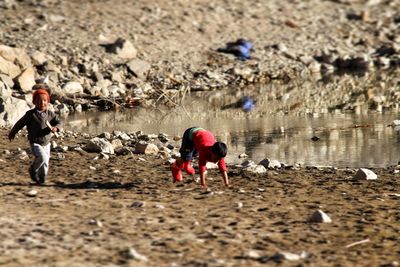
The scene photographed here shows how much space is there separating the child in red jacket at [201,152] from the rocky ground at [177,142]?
0.26 meters

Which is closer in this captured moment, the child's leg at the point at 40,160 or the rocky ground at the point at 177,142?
the rocky ground at the point at 177,142

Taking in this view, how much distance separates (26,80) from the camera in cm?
2438

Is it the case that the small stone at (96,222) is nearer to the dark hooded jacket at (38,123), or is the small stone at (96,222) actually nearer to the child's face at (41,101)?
the dark hooded jacket at (38,123)

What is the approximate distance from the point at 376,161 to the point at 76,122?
8207mm

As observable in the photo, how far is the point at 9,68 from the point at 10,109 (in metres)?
6.76

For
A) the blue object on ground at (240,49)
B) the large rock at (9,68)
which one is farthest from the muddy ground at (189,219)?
the blue object on ground at (240,49)

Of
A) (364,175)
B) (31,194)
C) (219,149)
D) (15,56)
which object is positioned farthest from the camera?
(15,56)

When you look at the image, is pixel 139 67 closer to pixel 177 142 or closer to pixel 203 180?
pixel 177 142

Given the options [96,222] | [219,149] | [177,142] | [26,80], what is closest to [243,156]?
[177,142]

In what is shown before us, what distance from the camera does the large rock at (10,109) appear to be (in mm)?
18375

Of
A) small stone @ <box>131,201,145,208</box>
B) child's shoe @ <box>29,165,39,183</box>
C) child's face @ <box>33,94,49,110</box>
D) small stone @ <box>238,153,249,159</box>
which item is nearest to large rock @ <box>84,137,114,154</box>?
small stone @ <box>238,153,249,159</box>

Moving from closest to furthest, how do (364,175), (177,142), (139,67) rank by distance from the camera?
(364,175)
(177,142)
(139,67)

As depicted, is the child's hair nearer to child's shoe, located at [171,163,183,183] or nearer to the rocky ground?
the rocky ground

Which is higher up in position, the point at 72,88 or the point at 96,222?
the point at 72,88
